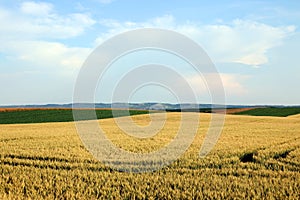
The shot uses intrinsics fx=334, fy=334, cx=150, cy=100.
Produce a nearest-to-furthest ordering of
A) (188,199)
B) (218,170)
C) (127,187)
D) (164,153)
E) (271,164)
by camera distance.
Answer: (188,199), (127,187), (218,170), (271,164), (164,153)

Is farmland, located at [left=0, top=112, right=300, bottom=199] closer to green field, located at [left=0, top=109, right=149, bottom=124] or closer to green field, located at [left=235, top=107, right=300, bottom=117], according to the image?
green field, located at [left=0, top=109, right=149, bottom=124]

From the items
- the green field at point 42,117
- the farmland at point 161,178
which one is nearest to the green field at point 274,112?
the green field at point 42,117

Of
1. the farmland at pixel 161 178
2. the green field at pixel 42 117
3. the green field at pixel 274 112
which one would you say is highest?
the green field at pixel 274 112

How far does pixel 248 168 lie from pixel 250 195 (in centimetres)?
316

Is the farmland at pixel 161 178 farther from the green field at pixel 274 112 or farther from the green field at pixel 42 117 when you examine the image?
the green field at pixel 274 112

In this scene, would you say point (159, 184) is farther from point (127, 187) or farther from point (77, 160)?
point (77, 160)

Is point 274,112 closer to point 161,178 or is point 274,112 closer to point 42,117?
point 42,117

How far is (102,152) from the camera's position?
1454cm

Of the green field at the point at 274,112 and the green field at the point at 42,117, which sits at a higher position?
the green field at the point at 274,112

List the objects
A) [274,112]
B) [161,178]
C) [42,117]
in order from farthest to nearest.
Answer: [274,112] < [42,117] < [161,178]

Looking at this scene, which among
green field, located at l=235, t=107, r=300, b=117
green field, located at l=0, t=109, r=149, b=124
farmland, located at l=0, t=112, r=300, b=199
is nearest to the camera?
farmland, located at l=0, t=112, r=300, b=199

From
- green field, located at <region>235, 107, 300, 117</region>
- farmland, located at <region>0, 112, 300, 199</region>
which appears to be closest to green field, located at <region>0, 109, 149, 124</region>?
green field, located at <region>235, 107, 300, 117</region>

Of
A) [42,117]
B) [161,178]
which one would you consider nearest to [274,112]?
[42,117]

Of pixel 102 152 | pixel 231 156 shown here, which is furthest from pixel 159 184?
pixel 102 152
